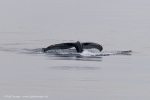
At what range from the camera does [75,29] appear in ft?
164

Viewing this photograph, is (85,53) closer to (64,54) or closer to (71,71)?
(64,54)

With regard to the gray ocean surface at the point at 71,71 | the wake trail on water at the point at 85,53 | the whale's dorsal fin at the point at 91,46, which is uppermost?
the whale's dorsal fin at the point at 91,46

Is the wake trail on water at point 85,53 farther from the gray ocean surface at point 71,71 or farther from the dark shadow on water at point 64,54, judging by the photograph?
the gray ocean surface at point 71,71

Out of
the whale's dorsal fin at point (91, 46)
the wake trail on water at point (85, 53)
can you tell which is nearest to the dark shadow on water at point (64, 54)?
the wake trail on water at point (85, 53)

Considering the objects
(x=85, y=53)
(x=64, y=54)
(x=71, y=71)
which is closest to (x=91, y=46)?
(x=85, y=53)

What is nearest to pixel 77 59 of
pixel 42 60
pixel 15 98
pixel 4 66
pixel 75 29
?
pixel 42 60

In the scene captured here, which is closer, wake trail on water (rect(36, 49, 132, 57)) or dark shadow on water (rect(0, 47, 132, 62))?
dark shadow on water (rect(0, 47, 132, 62))

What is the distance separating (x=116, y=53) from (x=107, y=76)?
704 cm

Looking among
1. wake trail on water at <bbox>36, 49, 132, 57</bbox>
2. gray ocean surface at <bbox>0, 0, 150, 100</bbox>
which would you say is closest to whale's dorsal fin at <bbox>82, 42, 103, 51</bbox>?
wake trail on water at <bbox>36, 49, 132, 57</bbox>

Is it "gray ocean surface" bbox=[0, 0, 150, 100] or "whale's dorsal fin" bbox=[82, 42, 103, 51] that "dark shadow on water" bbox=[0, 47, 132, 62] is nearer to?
"gray ocean surface" bbox=[0, 0, 150, 100]

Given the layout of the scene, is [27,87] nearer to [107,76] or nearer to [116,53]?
[107,76]

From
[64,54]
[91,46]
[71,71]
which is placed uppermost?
[91,46]

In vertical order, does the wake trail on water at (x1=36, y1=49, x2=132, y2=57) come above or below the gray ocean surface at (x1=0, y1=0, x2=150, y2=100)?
above

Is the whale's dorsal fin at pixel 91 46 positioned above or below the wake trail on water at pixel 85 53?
above
